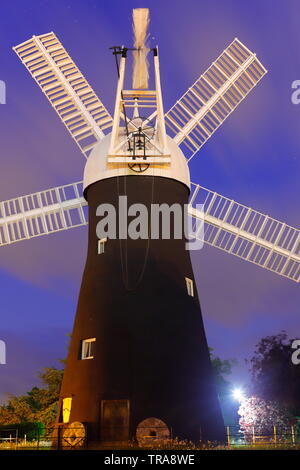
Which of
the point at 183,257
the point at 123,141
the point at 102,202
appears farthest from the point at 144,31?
the point at 183,257

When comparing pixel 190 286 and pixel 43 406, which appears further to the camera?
pixel 43 406

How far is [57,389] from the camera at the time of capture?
40.9 meters

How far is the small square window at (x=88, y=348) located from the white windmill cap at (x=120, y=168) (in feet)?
19.2

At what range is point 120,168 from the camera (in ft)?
71.2

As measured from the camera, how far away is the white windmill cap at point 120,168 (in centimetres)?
2167

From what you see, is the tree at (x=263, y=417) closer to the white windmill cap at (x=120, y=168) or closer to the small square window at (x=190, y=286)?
the small square window at (x=190, y=286)

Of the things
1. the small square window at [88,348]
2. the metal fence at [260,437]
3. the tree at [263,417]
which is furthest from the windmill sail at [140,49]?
the tree at [263,417]

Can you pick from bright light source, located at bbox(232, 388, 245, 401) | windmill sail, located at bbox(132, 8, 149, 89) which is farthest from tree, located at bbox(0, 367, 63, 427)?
windmill sail, located at bbox(132, 8, 149, 89)

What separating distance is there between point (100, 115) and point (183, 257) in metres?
8.05

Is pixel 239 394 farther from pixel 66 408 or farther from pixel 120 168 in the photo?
pixel 120 168

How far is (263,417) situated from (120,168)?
67.8 ft

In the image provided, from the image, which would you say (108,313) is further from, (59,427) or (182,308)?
(59,427)

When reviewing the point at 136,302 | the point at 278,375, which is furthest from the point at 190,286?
the point at 278,375
